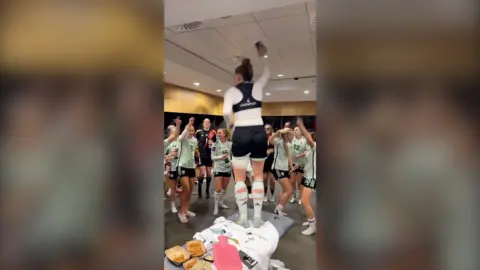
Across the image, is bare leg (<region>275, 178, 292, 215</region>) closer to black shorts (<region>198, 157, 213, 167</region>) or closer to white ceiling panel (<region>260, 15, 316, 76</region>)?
black shorts (<region>198, 157, 213, 167</region>)

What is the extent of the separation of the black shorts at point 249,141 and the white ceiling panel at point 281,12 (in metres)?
0.30

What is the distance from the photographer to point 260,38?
1.82ft

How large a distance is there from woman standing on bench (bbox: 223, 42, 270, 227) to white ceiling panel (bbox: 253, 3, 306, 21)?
144 mm

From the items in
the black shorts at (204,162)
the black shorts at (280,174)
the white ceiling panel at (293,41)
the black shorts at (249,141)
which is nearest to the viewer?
the white ceiling panel at (293,41)

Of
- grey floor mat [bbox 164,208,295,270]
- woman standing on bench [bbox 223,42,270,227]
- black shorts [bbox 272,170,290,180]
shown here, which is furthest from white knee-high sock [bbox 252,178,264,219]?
black shorts [bbox 272,170,290,180]

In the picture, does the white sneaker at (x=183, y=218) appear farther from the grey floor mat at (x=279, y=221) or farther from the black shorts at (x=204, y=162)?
the black shorts at (x=204, y=162)

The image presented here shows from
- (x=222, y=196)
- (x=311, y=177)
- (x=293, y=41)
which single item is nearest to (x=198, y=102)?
(x=293, y=41)

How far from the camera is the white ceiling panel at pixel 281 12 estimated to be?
609 mm

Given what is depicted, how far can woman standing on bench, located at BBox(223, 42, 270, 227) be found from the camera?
54cm

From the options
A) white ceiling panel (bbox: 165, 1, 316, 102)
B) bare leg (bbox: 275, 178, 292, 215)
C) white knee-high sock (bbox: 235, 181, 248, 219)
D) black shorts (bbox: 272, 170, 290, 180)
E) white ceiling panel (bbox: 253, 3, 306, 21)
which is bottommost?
bare leg (bbox: 275, 178, 292, 215)

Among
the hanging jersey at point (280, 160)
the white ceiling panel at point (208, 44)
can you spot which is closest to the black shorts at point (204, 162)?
the hanging jersey at point (280, 160)
